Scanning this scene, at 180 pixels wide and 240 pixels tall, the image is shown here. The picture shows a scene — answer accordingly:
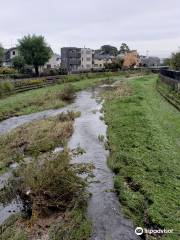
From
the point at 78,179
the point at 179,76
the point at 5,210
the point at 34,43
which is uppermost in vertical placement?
the point at 34,43

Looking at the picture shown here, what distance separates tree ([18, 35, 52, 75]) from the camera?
7894cm

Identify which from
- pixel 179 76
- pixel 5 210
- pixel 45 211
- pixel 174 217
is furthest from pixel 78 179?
pixel 179 76

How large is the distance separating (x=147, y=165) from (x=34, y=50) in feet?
223

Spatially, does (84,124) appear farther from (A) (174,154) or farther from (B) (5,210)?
(B) (5,210)

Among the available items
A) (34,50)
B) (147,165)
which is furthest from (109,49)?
(147,165)

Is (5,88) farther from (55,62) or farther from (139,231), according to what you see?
(55,62)

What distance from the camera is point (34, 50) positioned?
79.3 meters

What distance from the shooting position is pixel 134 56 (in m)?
124

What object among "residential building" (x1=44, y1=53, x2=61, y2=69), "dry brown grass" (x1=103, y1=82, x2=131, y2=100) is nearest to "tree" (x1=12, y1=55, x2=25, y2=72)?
"residential building" (x1=44, y1=53, x2=61, y2=69)

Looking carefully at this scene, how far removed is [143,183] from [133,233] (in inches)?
135

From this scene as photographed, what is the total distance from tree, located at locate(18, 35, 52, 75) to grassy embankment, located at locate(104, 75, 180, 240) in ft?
179

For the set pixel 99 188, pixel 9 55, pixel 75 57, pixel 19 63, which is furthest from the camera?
pixel 75 57

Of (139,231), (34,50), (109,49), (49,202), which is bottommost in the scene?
(139,231)

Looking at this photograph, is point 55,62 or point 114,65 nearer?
point 114,65
